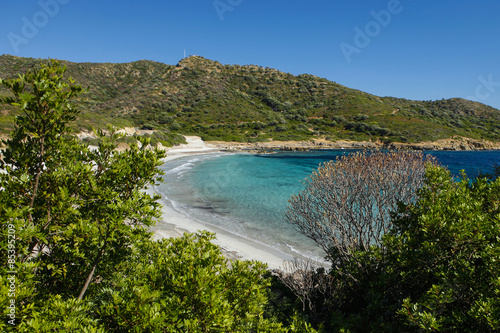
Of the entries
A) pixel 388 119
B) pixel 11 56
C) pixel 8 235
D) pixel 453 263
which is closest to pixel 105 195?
pixel 8 235

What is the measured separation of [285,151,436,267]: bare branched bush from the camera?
7.12 m

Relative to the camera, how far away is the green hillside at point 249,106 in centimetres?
7362

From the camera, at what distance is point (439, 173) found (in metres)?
4.69

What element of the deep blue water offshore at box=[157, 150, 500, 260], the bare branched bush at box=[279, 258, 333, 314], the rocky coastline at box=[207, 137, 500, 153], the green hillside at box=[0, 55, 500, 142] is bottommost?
the deep blue water offshore at box=[157, 150, 500, 260]

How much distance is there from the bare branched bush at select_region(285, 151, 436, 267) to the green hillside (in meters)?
58.8

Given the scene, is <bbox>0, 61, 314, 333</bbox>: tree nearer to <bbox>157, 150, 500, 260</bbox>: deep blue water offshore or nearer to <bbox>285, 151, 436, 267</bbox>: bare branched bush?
<bbox>285, 151, 436, 267</bbox>: bare branched bush

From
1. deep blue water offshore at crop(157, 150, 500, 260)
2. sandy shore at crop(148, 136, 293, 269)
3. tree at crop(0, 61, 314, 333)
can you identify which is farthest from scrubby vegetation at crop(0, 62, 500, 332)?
sandy shore at crop(148, 136, 293, 269)

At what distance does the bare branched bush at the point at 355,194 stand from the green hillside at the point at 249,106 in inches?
2313

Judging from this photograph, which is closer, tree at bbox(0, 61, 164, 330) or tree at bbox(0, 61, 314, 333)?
tree at bbox(0, 61, 314, 333)

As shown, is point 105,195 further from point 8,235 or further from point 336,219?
point 336,219

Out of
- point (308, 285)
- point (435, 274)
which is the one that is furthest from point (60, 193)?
point (308, 285)

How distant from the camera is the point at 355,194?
7.38 meters

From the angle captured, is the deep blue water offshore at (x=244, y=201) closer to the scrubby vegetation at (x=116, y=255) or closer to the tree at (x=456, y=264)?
the tree at (x=456, y=264)

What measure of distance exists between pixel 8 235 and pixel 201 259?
1.82 meters
